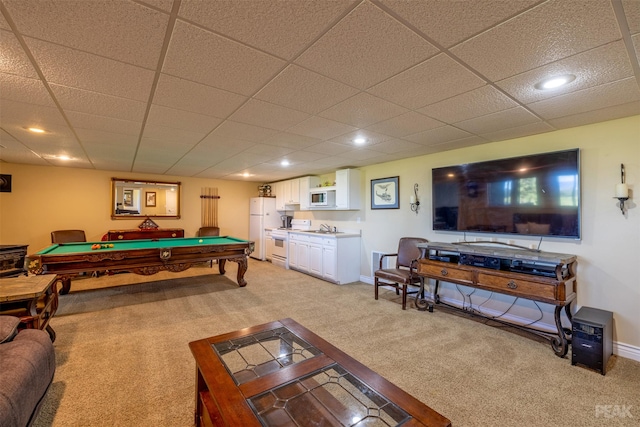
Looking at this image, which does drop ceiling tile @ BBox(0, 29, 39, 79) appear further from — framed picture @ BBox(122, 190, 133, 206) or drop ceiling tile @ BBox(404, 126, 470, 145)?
framed picture @ BBox(122, 190, 133, 206)

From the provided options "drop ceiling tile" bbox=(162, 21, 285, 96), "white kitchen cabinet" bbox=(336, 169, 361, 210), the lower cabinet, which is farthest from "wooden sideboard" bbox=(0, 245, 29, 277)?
"white kitchen cabinet" bbox=(336, 169, 361, 210)

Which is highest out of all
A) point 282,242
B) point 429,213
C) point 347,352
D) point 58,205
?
point 58,205

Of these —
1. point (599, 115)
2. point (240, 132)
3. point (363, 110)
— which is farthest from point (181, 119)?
point (599, 115)

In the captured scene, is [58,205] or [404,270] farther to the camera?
[58,205]

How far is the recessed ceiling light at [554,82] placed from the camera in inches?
71.2

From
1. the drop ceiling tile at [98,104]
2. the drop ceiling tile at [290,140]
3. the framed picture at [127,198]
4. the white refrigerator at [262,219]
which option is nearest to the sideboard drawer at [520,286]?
the drop ceiling tile at [290,140]

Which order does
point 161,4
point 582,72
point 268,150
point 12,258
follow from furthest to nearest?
point 12,258
point 268,150
point 582,72
point 161,4

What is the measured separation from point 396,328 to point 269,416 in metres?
2.16

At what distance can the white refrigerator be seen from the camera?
7349 millimetres

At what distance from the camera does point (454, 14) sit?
1244 millimetres

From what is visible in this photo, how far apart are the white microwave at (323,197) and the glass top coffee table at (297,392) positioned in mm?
3976

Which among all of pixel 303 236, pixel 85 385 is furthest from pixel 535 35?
pixel 303 236

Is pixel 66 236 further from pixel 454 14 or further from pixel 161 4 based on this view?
pixel 454 14

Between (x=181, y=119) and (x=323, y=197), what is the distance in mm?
3479
